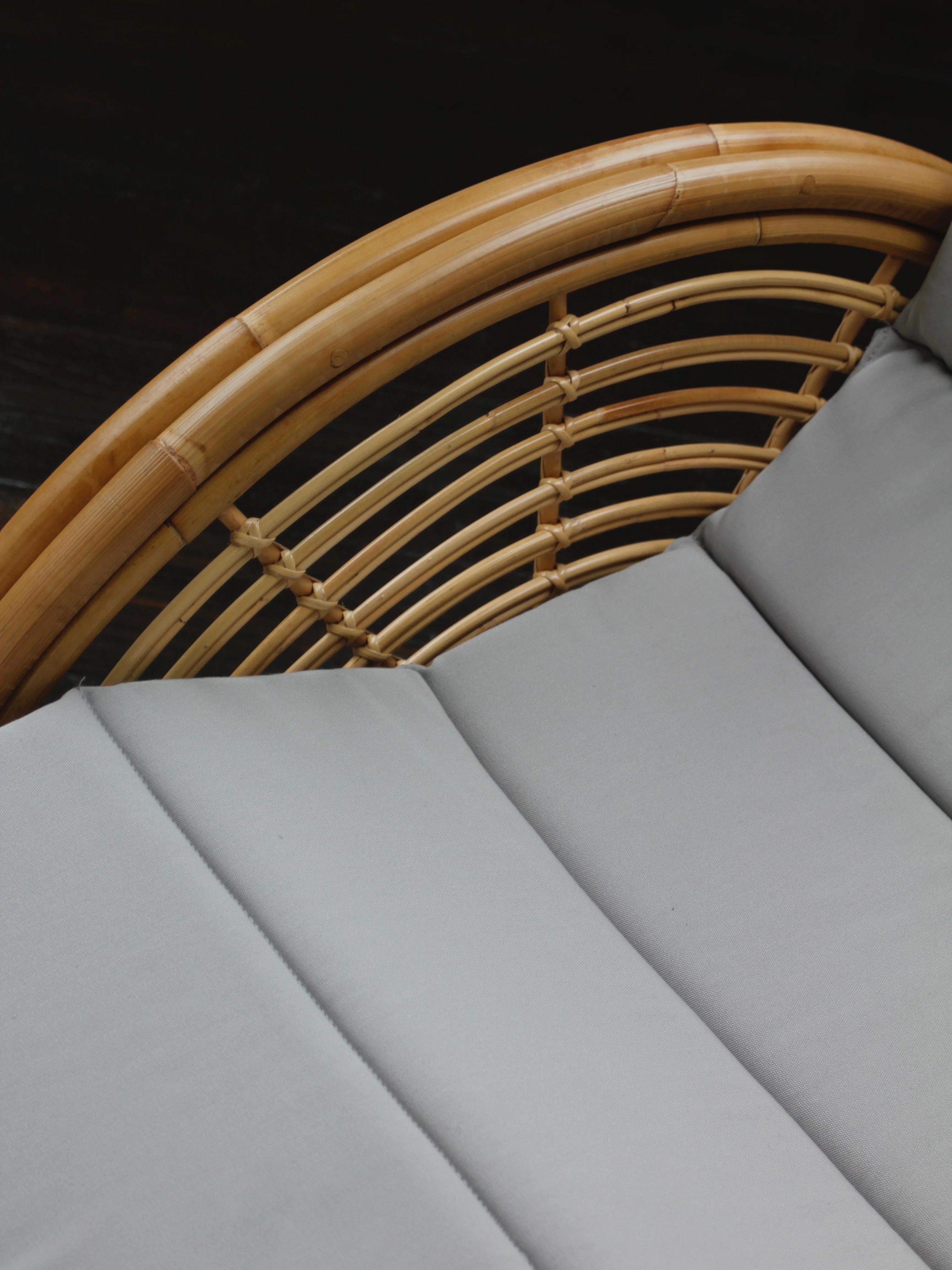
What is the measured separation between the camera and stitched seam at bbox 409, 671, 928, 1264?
23.8 inches

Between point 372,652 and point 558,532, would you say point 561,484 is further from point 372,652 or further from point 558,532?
point 372,652

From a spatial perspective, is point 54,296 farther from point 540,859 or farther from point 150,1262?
point 150,1262

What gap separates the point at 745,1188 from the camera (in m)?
0.56

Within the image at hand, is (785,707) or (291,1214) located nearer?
(291,1214)

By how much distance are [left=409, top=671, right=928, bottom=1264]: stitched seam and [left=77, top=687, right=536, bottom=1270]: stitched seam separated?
180mm

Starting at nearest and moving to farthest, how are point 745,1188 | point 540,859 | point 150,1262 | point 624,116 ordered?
point 150,1262, point 745,1188, point 540,859, point 624,116

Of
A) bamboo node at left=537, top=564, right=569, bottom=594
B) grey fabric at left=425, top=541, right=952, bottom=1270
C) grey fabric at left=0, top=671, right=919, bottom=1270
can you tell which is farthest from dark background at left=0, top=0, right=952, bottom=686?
grey fabric at left=0, top=671, right=919, bottom=1270

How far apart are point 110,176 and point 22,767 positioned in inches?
49.2

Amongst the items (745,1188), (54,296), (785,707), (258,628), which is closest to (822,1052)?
(745,1188)

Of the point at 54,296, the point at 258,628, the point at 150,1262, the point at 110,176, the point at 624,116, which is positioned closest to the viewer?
the point at 150,1262

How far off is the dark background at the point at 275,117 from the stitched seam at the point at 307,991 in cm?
75

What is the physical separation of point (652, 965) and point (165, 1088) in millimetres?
304

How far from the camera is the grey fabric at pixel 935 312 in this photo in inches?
29.9

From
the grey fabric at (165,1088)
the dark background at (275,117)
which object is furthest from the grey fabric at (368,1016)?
the dark background at (275,117)
